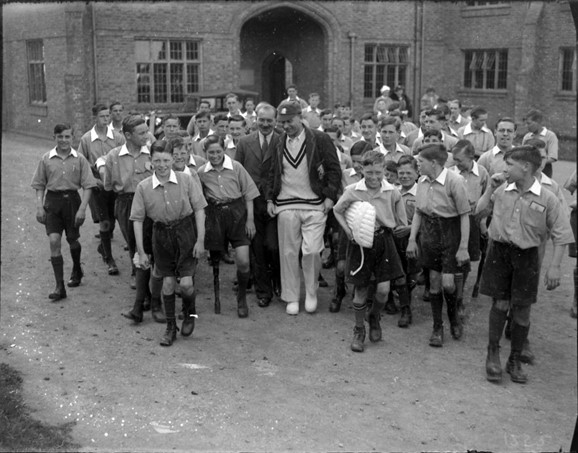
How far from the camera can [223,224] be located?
24.3ft

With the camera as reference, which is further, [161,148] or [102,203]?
[102,203]

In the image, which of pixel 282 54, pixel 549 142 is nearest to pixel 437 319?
pixel 549 142

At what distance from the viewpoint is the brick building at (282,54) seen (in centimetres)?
2089

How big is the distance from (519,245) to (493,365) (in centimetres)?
99

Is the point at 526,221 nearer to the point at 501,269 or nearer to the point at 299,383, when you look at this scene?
the point at 501,269

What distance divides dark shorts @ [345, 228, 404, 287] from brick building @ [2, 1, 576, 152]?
616 inches

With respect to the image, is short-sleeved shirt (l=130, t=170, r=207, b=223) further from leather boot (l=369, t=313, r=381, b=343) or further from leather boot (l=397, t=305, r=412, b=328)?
leather boot (l=397, t=305, r=412, b=328)

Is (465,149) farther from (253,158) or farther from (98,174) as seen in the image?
(98,174)

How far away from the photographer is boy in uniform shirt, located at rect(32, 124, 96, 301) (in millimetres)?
7789

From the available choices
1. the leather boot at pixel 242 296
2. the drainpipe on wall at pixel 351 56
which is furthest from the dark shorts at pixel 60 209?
the drainpipe on wall at pixel 351 56

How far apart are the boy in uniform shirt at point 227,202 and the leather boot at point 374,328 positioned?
4.46 feet

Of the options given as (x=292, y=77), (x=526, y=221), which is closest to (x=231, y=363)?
(x=526, y=221)

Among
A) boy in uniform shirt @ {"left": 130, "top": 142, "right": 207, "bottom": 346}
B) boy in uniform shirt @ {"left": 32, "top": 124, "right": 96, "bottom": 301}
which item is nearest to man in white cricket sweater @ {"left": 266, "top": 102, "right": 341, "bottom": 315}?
boy in uniform shirt @ {"left": 130, "top": 142, "right": 207, "bottom": 346}

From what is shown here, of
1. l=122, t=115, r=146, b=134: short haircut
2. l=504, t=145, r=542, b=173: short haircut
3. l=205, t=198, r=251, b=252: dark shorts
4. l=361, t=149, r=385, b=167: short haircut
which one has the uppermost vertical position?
l=122, t=115, r=146, b=134: short haircut
